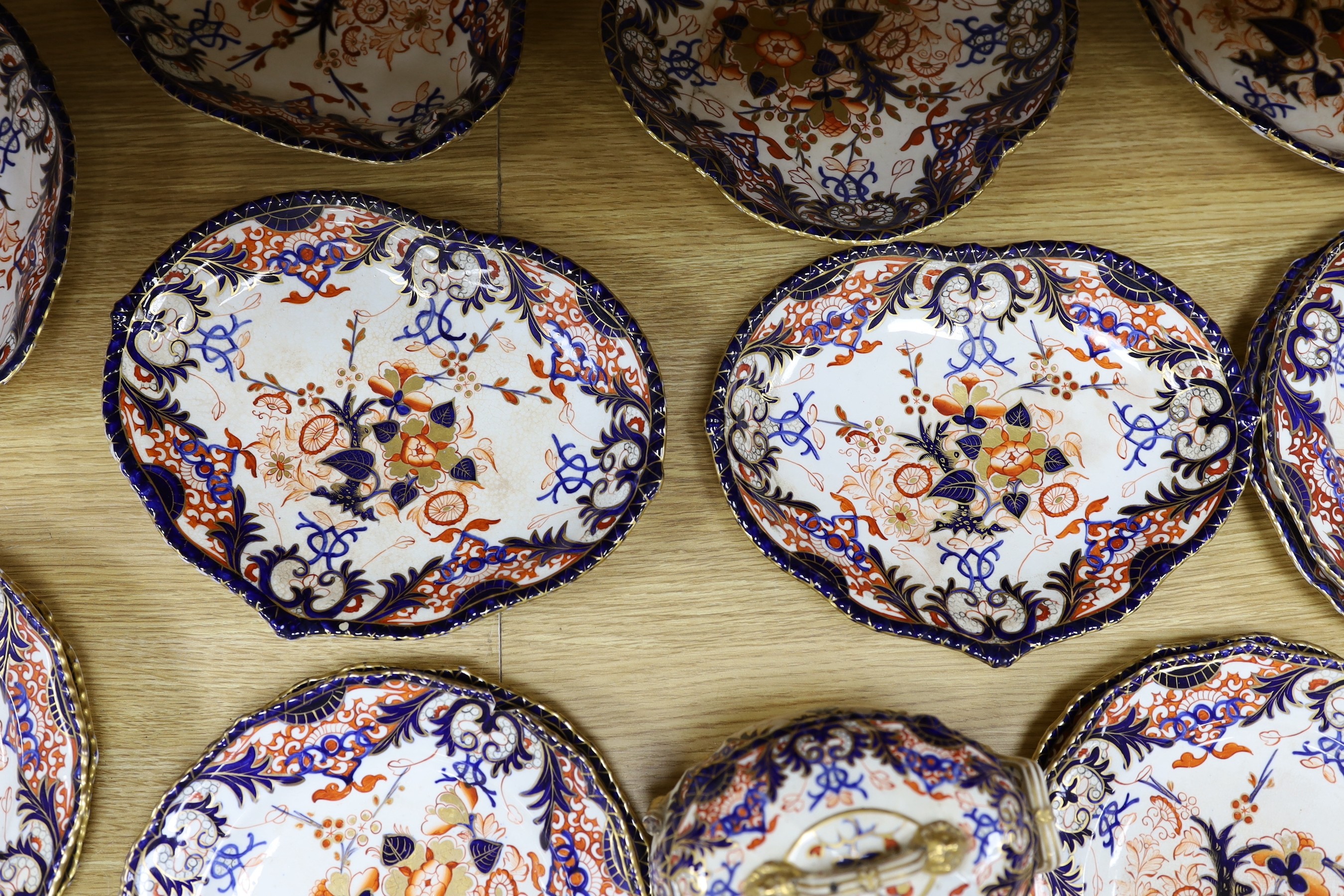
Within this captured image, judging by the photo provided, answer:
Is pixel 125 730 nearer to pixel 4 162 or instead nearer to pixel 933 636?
pixel 4 162

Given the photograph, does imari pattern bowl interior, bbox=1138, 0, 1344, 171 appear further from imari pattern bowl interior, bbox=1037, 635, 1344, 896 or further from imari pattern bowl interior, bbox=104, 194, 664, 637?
imari pattern bowl interior, bbox=104, 194, 664, 637

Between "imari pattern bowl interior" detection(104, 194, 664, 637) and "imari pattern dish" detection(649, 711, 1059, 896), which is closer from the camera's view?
"imari pattern dish" detection(649, 711, 1059, 896)

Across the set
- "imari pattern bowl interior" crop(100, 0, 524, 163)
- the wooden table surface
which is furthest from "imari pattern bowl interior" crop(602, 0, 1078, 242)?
"imari pattern bowl interior" crop(100, 0, 524, 163)

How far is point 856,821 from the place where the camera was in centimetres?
57

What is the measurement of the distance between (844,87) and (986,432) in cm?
37

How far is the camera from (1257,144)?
0.80 metres

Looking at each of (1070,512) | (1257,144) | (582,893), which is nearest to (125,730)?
(582,893)

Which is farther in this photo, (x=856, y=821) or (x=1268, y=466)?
(x=1268, y=466)

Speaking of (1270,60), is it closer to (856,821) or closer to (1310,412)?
(1310,412)

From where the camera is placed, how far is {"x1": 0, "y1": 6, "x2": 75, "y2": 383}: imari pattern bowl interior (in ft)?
2.33

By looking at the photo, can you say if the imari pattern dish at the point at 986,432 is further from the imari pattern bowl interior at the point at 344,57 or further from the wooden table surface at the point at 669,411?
the imari pattern bowl interior at the point at 344,57

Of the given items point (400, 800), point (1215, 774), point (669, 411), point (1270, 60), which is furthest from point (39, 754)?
point (1270, 60)

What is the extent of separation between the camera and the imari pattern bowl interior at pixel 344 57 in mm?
753

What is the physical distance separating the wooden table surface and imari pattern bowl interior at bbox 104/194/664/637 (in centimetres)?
4
